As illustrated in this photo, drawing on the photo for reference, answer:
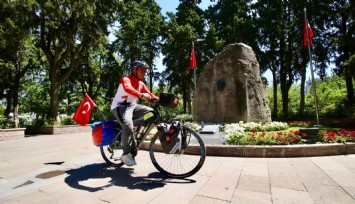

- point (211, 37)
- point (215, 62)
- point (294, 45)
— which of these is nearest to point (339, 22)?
point (294, 45)

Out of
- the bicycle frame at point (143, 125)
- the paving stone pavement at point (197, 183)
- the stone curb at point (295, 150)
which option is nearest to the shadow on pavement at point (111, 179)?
the paving stone pavement at point (197, 183)

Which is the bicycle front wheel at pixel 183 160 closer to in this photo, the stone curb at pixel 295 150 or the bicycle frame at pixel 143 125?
the bicycle frame at pixel 143 125

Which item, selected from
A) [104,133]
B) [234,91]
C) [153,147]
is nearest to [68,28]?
[234,91]

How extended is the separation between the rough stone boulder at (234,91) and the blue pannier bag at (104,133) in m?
8.55

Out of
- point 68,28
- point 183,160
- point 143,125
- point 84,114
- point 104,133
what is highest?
point 68,28

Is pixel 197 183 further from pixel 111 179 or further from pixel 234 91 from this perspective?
pixel 234 91

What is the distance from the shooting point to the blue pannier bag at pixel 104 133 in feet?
15.6

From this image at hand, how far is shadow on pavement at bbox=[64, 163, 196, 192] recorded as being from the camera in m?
3.94

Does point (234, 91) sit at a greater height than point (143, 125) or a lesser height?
greater

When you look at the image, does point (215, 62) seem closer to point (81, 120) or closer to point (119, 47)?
point (81, 120)

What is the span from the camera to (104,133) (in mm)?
4762

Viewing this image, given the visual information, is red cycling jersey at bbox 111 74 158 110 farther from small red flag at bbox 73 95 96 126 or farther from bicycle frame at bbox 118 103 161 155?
small red flag at bbox 73 95 96 126

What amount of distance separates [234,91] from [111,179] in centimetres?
946

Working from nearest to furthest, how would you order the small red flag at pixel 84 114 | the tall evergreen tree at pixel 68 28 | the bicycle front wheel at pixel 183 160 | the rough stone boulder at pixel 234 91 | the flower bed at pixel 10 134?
the bicycle front wheel at pixel 183 160
the small red flag at pixel 84 114
the rough stone boulder at pixel 234 91
the flower bed at pixel 10 134
the tall evergreen tree at pixel 68 28
